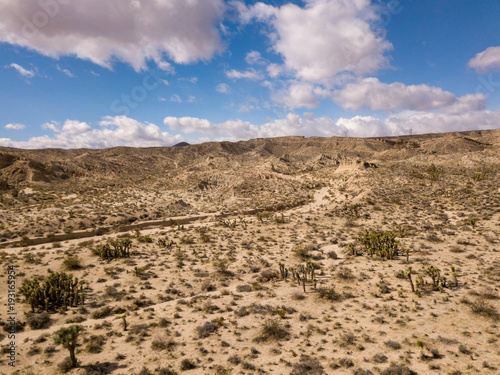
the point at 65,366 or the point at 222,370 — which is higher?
the point at 65,366


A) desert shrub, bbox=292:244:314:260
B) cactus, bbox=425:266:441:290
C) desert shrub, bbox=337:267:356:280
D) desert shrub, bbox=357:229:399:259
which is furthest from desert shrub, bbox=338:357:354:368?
Answer: desert shrub, bbox=357:229:399:259

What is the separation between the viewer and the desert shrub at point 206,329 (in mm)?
11941

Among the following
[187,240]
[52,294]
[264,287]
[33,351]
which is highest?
[187,240]

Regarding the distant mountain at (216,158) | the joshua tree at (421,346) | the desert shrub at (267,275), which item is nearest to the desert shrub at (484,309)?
the joshua tree at (421,346)

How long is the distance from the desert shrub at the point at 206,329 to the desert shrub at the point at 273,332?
2242mm

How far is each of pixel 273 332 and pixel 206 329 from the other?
10.7 ft

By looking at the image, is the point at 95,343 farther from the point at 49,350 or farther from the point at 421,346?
the point at 421,346

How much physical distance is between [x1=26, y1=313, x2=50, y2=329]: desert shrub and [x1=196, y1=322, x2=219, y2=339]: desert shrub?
27.2ft

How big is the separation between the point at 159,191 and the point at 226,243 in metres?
35.9

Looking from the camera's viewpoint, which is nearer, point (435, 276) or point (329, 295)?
point (329, 295)

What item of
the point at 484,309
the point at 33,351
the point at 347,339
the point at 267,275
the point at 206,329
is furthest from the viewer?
the point at 267,275

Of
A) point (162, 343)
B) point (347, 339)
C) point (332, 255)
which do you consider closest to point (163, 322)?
point (162, 343)

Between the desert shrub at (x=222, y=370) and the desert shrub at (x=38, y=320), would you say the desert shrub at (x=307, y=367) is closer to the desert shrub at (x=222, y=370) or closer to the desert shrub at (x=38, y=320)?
the desert shrub at (x=222, y=370)

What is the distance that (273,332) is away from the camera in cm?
1173
